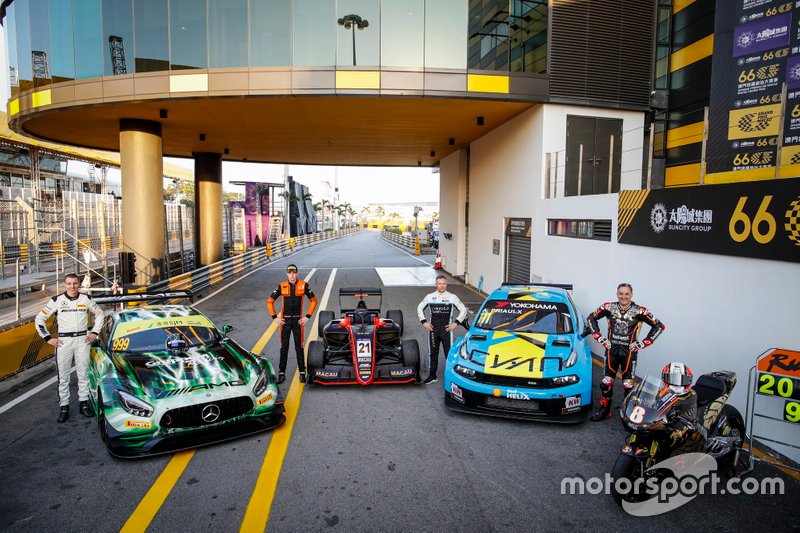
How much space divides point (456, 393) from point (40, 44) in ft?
56.0

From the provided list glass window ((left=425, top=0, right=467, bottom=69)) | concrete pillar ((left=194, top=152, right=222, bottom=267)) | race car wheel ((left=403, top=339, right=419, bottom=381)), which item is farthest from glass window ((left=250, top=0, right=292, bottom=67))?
concrete pillar ((left=194, top=152, right=222, bottom=267))

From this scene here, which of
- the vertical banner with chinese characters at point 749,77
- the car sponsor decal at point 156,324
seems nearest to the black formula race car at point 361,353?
the car sponsor decal at point 156,324

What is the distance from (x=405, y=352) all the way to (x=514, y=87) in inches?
329

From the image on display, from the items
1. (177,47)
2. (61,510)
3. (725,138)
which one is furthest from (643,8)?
(61,510)

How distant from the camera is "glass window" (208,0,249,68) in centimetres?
1293

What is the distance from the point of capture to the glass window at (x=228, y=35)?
12.9 metres

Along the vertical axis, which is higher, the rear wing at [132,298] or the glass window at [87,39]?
the glass window at [87,39]

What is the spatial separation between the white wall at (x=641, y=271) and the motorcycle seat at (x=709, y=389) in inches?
52.0

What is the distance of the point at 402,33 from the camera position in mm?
12859

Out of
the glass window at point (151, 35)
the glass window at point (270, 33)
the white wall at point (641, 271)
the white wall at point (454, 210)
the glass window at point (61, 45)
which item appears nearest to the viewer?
the white wall at point (641, 271)

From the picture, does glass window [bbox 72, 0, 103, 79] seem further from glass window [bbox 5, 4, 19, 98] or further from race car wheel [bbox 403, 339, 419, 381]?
race car wheel [bbox 403, 339, 419, 381]

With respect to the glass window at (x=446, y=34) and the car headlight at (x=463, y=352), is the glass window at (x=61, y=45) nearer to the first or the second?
the glass window at (x=446, y=34)

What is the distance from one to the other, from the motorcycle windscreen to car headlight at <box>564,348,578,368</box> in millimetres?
1530

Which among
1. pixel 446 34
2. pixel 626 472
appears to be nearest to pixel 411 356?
pixel 626 472
